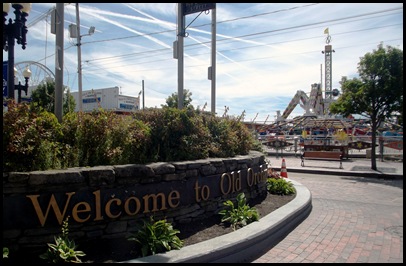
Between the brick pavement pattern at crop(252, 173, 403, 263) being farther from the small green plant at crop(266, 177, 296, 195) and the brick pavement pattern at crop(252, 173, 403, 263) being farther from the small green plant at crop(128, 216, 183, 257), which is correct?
the small green plant at crop(128, 216, 183, 257)

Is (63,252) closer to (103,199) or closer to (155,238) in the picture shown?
(103,199)

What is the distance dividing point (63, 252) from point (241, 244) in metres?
2.20

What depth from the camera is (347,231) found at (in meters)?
5.19

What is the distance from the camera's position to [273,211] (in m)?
5.66

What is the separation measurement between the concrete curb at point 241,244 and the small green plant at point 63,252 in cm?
64

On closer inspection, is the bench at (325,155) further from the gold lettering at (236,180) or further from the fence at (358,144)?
the gold lettering at (236,180)

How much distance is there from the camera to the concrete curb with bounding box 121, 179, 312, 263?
11.3ft

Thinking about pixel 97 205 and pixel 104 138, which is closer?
pixel 97 205

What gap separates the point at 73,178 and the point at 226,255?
85.0 inches

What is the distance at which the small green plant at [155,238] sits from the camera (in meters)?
3.59

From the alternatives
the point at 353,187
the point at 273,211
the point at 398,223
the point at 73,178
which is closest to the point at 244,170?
the point at 273,211

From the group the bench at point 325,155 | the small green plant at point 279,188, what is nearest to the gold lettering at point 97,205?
the small green plant at point 279,188

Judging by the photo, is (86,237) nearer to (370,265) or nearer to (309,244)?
(309,244)

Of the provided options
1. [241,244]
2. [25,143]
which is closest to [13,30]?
[25,143]
